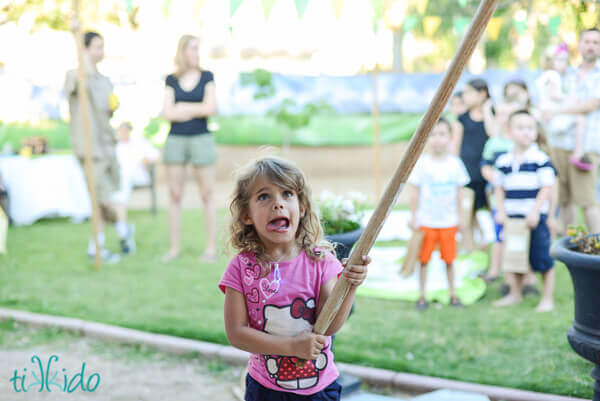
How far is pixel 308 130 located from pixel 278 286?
10.5 meters

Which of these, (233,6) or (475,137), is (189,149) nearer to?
(233,6)

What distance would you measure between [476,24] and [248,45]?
73.1 feet

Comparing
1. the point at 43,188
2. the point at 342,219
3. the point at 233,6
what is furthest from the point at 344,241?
the point at 43,188

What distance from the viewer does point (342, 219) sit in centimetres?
377

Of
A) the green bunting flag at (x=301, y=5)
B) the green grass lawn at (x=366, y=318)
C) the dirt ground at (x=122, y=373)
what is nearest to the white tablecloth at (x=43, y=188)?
the green grass lawn at (x=366, y=318)

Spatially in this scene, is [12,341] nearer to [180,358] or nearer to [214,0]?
[180,358]

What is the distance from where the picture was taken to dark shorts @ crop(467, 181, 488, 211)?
5.77 m

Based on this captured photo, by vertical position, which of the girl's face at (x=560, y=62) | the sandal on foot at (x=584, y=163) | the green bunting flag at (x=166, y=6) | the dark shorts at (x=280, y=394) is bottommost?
the dark shorts at (x=280, y=394)

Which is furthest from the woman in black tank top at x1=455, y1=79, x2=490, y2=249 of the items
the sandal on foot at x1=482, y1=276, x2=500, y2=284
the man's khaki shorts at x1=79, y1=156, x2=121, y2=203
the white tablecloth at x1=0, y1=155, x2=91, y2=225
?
the white tablecloth at x1=0, y1=155, x2=91, y2=225

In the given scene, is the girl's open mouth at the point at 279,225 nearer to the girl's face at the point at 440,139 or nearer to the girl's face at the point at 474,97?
the girl's face at the point at 440,139

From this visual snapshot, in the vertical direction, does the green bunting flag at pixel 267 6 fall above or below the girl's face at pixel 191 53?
above

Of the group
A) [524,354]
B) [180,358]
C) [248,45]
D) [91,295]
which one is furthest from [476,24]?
[248,45]

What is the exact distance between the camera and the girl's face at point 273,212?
196 cm

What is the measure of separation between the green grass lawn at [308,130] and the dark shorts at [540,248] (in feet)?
25.2
